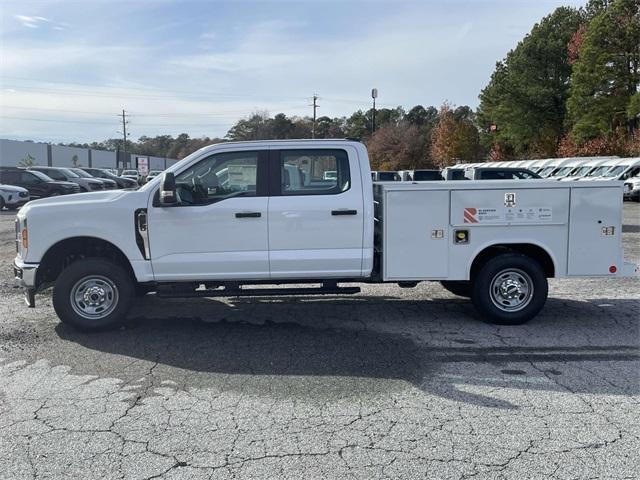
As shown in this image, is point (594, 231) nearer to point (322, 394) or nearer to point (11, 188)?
point (322, 394)

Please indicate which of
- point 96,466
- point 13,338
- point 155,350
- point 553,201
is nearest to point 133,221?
point 155,350

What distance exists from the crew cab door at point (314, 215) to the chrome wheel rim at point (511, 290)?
164cm

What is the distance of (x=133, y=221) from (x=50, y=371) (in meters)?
1.76

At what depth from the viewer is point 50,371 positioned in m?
5.35

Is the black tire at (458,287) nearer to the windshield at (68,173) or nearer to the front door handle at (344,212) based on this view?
the front door handle at (344,212)

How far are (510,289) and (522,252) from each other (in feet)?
1.56

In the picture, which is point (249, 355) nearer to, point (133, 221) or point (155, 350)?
point (155, 350)

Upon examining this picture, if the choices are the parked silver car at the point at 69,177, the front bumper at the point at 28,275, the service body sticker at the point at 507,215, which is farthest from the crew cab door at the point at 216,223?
the parked silver car at the point at 69,177

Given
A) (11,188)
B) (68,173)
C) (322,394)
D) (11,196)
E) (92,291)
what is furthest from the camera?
(68,173)

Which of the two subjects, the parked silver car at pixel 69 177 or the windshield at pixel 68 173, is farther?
the windshield at pixel 68 173

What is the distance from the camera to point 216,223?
6.31 metres

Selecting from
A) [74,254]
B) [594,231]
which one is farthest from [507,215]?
[74,254]

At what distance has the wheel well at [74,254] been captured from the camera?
21.1 ft

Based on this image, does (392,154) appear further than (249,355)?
Yes
